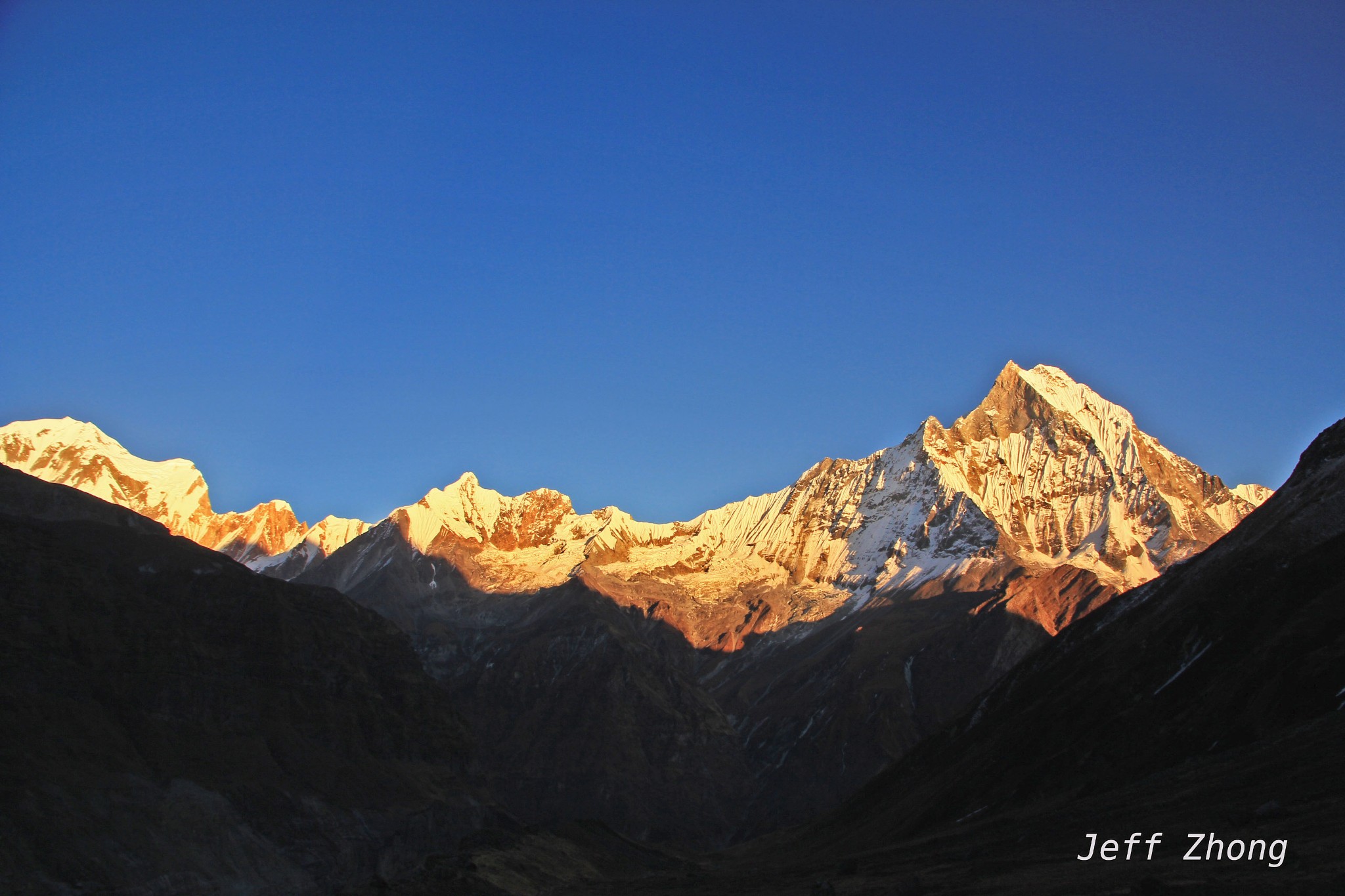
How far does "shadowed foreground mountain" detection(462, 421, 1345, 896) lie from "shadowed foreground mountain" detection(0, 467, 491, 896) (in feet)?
102

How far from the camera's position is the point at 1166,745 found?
351 feet

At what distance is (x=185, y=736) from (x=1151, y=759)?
109 meters

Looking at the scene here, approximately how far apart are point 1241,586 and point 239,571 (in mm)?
140651

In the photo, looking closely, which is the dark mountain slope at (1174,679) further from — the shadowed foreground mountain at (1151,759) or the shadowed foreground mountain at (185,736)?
the shadowed foreground mountain at (185,736)

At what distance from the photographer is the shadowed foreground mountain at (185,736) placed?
12781 centimetres

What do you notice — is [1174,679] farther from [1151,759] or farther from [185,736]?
[185,736]

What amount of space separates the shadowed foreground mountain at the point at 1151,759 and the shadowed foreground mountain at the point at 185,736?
31.2 m

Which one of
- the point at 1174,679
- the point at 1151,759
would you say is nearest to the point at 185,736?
the point at 1151,759

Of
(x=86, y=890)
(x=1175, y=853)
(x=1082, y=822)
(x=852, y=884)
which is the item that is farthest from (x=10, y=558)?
(x=1175, y=853)

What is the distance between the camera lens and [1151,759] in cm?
10750

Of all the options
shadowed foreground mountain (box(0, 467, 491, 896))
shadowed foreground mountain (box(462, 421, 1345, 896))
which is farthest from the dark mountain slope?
shadowed foreground mountain (box(0, 467, 491, 896))

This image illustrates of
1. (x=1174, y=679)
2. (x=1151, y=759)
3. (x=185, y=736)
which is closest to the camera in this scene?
(x=1151, y=759)

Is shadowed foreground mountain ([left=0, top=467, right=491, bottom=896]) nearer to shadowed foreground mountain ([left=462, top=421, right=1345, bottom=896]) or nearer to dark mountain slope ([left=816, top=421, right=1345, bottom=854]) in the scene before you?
shadowed foreground mountain ([left=462, top=421, right=1345, bottom=896])

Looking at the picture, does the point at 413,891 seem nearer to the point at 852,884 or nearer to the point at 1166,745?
the point at 852,884
